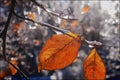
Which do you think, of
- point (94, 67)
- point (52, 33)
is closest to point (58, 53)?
→ point (94, 67)

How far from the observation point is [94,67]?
5.43 ft

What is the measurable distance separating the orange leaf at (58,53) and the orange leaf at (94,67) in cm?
17

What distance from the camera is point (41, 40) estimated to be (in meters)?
8.84

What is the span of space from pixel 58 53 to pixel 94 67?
0.27m

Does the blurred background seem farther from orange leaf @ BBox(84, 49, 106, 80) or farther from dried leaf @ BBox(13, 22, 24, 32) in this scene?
orange leaf @ BBox(84, 49, 106, 80)

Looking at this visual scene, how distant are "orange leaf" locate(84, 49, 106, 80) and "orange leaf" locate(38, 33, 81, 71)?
172mm

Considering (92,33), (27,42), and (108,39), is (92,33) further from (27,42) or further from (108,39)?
(27,42)

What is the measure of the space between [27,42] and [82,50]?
5.36 ft

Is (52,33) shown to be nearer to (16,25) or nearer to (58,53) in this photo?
(16,25)

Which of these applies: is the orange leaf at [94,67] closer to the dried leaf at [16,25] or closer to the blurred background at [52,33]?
the blurred background at [52,33]

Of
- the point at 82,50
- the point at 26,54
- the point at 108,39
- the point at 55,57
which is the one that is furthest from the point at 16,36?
the point at 55,57

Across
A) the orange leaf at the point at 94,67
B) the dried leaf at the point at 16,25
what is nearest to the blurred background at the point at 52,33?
the dried leaf at the point at 16,25

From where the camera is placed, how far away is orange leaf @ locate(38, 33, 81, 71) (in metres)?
1.45

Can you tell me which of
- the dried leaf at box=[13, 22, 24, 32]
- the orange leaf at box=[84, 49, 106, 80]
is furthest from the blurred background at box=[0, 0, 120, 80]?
the orange leaf at box=[84, 49, 106, 80]
